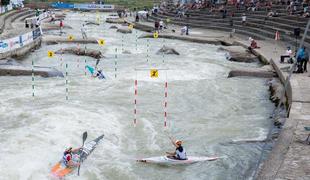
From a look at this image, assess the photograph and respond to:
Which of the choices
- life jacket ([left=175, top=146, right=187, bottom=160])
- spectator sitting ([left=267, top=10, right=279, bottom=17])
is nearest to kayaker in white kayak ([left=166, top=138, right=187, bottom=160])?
life jacket ([left=175, top=146, right=187, bottom=160])

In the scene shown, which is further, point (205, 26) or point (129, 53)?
point (205, 26)

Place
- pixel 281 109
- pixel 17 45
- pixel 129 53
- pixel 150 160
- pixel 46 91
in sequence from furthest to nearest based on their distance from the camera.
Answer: pixel 129 53
pixel 17 45
pixel 46 91
pixel 281 109
pixel 150 160

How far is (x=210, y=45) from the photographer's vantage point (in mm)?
42125

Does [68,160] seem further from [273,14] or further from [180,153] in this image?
[273,14]

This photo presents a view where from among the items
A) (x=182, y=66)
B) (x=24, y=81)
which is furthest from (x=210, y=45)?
(x=24, y=81)

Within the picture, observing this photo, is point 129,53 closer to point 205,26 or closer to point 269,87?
point 269,87

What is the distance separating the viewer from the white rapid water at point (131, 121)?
14414 mm

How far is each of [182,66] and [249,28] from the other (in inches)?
696

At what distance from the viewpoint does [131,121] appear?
18891 millimetres

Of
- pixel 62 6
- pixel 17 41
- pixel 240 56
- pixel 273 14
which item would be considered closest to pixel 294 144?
pixel 240 56

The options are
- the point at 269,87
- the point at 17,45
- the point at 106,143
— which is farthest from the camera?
the point at 17,45

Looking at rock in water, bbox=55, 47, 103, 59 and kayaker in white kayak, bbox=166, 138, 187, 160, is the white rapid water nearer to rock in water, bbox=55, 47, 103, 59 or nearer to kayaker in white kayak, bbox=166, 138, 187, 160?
kayaker in white kayak, bbox=166, 138, 187, 160

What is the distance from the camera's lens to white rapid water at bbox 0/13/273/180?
14.4 m

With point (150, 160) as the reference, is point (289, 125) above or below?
above
